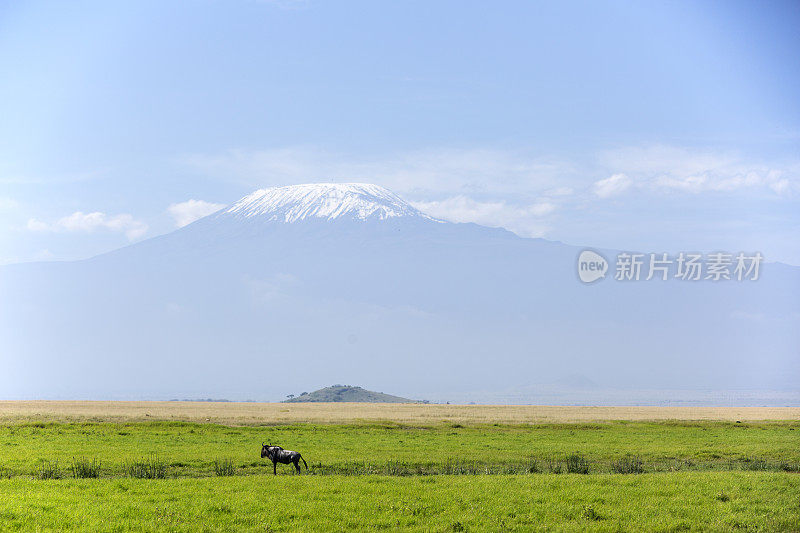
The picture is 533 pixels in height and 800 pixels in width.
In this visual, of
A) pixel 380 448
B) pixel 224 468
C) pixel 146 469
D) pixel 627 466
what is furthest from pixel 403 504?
pixel 380 448

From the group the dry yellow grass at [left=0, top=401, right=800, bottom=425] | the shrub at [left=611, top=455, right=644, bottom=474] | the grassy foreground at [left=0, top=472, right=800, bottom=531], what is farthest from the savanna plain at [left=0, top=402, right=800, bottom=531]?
the dry yellow grass at [left=0, top=401, right=800, bottom=425]

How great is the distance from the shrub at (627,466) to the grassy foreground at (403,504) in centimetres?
637

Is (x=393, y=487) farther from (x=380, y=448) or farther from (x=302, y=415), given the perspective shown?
(x=302, y=415)

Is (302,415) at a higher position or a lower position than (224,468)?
lower

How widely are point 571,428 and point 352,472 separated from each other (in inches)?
1771

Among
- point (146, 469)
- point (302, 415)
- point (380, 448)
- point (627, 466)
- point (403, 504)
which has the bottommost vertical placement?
point (302, 415)

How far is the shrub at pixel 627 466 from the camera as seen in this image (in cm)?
3860

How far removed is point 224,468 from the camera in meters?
37.3

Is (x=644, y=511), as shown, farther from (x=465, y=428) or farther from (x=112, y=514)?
(x=465, y=428)

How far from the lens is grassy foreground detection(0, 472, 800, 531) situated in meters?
23.3

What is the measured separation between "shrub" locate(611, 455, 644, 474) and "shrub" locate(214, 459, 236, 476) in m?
20.1

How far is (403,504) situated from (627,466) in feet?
62.6

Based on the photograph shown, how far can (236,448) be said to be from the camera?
Result: 1869 inches

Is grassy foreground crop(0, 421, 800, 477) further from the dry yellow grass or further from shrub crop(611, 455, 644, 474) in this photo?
the dry yellow grass
